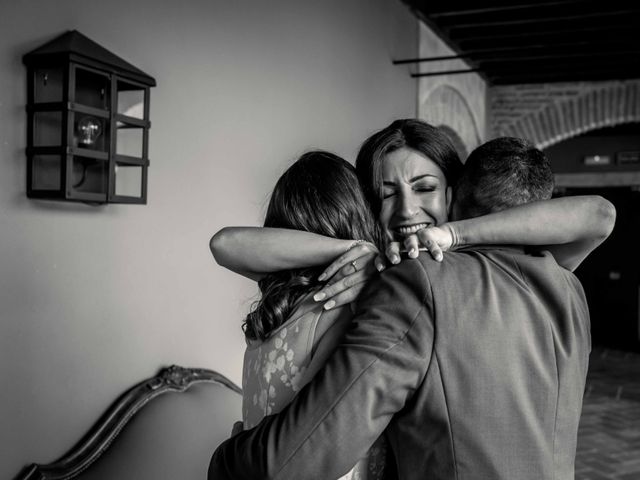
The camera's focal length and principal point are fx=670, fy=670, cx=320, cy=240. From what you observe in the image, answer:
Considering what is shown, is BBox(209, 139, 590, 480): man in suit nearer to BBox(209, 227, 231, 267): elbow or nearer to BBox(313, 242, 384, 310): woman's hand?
BBox(313, 242, 384, 310): woman's hand

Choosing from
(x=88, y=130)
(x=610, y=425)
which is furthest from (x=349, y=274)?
(x=610, y=425)

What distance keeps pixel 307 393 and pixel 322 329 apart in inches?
6.6

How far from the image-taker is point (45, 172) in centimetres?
181

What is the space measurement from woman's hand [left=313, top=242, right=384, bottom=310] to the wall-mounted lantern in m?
0.90

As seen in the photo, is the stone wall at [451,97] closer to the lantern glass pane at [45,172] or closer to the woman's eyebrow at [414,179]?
the woman's eyebrow at [414,179]

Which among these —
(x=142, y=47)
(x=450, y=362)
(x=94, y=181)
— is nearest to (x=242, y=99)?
(x=142, y=47)

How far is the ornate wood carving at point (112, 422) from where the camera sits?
1.84m

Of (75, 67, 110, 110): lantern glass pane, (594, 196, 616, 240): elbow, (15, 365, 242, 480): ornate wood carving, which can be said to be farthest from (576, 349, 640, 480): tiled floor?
(75, 67, 110, 110): lantern glass pane

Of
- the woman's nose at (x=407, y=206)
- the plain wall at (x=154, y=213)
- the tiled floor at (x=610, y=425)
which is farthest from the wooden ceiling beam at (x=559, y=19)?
the woman's nose at (x=407, y=206)

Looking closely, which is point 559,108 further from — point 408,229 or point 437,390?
point 437,390

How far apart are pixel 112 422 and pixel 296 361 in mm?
1112

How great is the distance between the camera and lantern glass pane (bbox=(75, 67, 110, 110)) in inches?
75.4

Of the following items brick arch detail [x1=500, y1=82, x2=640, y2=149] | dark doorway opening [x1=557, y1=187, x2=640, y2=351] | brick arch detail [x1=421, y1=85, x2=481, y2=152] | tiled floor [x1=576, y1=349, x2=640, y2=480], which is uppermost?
brick arch detail [x1=500, y1=82, x2=640, y2=149]

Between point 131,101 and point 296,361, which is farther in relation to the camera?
point 131,101
